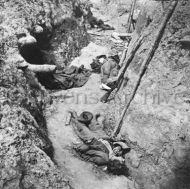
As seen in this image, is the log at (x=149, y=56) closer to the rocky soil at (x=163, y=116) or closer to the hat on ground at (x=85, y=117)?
the rocky soil at (x=163, y=116)

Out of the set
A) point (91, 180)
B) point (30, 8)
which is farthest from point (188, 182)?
point (30, 8)

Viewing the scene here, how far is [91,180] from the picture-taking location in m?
5.70

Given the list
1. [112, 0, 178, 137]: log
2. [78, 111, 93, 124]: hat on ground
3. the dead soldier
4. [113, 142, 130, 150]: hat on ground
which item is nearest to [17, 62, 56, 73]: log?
[78, 111, 93, 124]: hat on ground

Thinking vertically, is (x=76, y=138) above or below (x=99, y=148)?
below

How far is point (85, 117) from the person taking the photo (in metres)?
7.21

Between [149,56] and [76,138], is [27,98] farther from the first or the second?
[149,56]

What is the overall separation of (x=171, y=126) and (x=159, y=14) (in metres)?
2.70

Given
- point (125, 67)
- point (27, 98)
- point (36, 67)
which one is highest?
point (125, 67)

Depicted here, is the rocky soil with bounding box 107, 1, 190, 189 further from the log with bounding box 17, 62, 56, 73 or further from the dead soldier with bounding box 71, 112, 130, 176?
the log with bounding box 17, 62, 56, 73

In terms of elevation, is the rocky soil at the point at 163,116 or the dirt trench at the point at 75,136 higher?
the rocky soil at the point at 163,116

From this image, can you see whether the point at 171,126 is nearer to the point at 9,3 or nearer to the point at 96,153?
the point at 96,153

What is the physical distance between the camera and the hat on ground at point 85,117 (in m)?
7.10

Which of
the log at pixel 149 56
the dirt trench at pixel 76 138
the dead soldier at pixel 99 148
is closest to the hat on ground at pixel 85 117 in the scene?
the dead soldier at pixel 99 148

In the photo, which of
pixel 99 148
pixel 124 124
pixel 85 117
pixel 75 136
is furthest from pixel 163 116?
pixel 75 136
